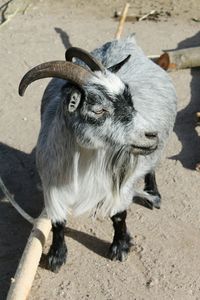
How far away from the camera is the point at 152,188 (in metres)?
5.17

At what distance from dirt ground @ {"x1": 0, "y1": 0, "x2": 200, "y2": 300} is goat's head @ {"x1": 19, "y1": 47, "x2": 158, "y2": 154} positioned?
4.32ft

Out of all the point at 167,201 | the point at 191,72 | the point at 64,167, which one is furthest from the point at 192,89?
the point at 64,167

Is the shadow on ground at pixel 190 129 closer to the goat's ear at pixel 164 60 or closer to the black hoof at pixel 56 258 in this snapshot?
the goat's ear at pixel 164 60

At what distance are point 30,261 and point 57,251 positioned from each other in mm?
352

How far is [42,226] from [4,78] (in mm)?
2512

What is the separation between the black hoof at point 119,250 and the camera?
4.62 metres

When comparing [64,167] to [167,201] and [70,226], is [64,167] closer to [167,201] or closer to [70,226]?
[70,226]

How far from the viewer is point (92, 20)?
765 centimetres

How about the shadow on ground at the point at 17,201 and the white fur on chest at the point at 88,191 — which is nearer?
the white fur on chest at the point at 88,191

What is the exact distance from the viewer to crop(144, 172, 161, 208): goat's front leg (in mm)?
5082

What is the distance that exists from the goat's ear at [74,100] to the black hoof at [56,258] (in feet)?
4.78

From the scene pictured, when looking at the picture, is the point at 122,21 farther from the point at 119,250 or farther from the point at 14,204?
the point at 119,250

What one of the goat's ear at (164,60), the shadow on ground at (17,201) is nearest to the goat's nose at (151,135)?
the shadow on ground at (17,201)

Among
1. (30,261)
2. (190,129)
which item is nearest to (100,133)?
(30,261)
